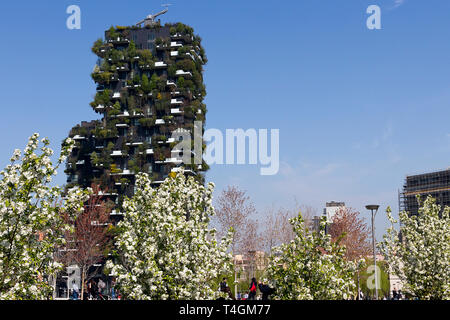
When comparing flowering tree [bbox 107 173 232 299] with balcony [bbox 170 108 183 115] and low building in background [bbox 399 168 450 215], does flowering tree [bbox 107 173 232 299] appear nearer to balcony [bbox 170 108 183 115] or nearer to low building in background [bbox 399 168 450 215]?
balcony [bbox 170 108 183 115]

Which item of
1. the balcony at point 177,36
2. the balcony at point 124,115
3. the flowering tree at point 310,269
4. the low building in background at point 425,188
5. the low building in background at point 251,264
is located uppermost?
the balcony at point 177,36

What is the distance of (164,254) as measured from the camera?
47.8ft

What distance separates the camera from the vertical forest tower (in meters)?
90.9

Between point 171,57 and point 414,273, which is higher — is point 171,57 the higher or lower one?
the higher one

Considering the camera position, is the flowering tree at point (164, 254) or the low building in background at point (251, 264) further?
the low building in background at point (251, 264)

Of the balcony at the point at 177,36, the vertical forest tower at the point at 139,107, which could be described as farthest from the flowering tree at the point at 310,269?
the balcony at the point at 177,36

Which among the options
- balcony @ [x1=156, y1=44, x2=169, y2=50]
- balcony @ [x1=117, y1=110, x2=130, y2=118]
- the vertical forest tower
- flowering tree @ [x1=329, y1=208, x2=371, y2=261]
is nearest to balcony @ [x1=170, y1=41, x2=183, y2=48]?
the vertical forest tower

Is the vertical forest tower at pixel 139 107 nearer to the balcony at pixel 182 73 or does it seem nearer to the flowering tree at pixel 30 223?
the balcony at pixel 182 73

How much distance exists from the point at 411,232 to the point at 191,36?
80543 mm

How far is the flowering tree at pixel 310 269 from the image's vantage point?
14.9m

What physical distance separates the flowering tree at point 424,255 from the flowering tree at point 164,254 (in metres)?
10.7
